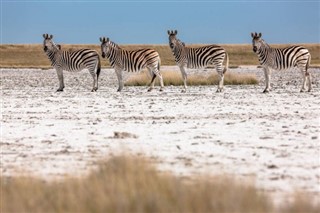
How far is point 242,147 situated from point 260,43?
51.3ft

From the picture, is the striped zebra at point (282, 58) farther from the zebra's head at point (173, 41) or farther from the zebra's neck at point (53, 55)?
the zebra's neck at point (53, 55)

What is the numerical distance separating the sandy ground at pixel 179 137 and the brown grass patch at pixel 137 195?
3.21 ft

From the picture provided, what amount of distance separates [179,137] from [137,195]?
17.7 ft

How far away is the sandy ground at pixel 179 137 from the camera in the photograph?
8305mm

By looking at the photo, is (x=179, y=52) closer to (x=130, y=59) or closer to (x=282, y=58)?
(x=130, y=59)

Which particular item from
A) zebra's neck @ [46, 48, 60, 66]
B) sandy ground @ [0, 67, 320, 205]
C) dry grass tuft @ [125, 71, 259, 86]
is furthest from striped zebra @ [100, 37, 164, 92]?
sandy ground @ [0, 67, 320, 205]

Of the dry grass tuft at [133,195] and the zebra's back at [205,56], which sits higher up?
the dry grass tuft at [133,195]

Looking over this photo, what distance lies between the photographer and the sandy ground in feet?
27.2

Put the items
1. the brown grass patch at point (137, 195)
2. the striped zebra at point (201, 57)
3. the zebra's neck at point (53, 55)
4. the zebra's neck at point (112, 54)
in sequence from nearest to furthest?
the brown grass patch at point (137, 195), the striped zebra at point (201, 57), the zebra's neck at point (112, 54), the zebra's neck at point (53, 55)

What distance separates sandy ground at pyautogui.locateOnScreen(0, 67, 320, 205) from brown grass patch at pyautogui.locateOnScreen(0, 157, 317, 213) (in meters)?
0.98

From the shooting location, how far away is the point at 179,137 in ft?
37.0

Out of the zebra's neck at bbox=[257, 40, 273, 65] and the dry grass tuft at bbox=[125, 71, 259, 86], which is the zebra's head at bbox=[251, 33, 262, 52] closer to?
the zebra's neck at bbox=[257, 40, 273, 65]

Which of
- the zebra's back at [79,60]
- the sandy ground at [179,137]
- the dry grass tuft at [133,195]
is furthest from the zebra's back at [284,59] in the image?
the dry grass tuft at [133,195]

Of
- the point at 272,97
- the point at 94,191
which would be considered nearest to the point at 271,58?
the point at 272,97
